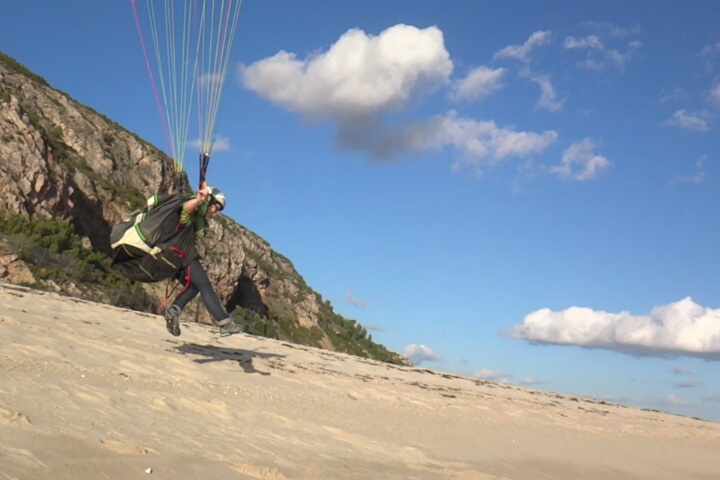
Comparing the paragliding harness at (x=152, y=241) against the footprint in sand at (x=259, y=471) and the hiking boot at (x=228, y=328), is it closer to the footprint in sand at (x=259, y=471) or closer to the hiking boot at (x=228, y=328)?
the hiking boot at (x=228, y=328)

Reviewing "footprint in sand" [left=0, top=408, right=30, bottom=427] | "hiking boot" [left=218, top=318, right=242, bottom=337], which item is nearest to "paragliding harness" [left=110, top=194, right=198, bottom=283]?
"hiking boot" [left=218, top=318, right=242, bottom=337]

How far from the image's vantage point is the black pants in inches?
395

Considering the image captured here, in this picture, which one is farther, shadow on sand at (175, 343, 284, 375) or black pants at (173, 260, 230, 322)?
shadow on sand at (175, 343, 284, 375)

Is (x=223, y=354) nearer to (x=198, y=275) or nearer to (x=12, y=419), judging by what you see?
(x=198, y=275)

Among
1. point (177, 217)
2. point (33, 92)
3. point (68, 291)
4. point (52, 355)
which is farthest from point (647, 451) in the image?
point (33, 92)

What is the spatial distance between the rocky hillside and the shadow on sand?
34.4ft

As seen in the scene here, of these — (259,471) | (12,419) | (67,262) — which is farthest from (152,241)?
(67,262)

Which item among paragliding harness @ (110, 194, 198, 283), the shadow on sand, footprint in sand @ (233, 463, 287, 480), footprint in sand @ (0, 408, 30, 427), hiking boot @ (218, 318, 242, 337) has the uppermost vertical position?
paragliding harness @ (110, 194, 198, 283)

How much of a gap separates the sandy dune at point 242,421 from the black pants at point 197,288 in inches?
36.3

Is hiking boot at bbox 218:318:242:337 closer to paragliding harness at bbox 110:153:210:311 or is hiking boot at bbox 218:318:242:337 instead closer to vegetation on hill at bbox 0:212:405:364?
paragliding harness at bbox 110:153:210:311

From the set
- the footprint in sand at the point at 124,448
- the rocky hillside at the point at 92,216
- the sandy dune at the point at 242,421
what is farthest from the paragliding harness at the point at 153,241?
the rocky hillside at the point at 92,216

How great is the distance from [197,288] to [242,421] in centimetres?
328

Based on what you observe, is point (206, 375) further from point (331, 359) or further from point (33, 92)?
point (33, 92)

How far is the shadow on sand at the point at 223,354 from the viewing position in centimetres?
1178
